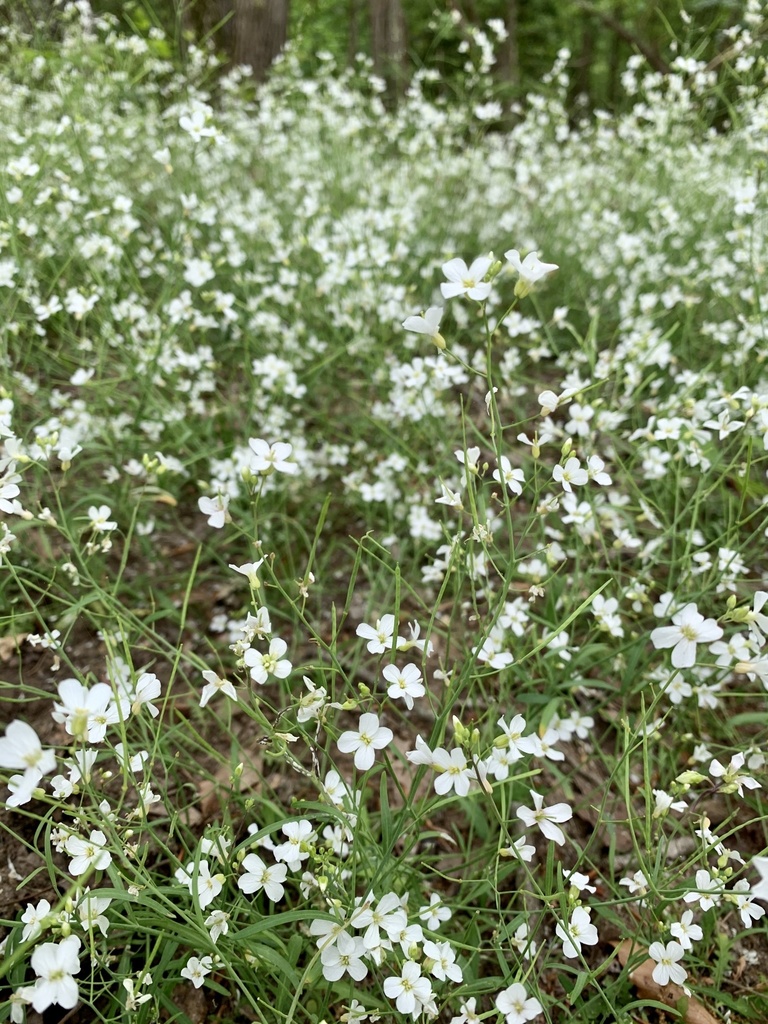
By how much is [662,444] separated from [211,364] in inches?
71.5

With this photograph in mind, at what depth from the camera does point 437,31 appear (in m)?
9.59

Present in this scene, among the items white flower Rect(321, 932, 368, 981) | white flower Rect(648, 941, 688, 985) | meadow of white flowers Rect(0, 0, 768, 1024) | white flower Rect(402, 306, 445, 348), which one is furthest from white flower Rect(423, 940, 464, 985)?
white flower Rect(402, 306, 445, 348)

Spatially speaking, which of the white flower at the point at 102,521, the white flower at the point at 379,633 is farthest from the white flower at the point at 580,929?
the white flower at the point at 102,521

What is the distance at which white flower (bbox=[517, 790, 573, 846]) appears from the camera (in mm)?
1369

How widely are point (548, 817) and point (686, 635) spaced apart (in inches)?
18.5

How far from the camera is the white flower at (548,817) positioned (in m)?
1.37

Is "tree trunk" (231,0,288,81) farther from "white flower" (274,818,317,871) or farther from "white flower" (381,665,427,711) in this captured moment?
"white flower" (274,818,317,871)

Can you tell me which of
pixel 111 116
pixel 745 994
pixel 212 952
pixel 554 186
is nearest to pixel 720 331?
pixel 554 186

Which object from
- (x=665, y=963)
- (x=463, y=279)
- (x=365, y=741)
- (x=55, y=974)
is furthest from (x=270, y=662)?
(x=665, y=963)

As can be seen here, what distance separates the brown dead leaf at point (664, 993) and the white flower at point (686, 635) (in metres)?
0.71

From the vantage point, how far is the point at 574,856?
1.94 m

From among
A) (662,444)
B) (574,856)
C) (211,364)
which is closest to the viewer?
(574,856)

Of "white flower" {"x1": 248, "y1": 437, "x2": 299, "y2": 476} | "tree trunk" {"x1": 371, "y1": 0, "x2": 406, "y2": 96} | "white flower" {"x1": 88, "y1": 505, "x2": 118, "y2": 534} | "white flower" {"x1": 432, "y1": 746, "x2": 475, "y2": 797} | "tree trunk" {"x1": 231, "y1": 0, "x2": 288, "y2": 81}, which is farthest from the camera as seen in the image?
"tree trunk" {"x1": 371, "y1": 0, "x2": 406, "y2": 96}

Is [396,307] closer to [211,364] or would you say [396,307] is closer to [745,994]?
[211,364]
